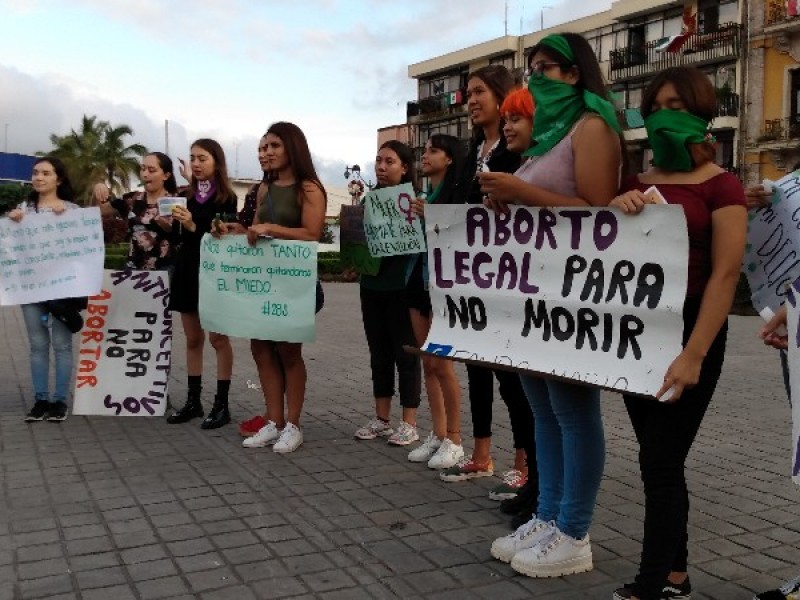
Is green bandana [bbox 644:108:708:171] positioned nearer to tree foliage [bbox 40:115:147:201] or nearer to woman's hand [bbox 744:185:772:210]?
woman's hand [bbox 744:185:772:210]

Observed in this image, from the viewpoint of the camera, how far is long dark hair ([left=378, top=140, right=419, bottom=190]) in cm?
542

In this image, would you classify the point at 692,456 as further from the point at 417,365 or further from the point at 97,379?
the point at 97,379

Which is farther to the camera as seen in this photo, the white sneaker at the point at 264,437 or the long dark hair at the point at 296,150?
the white sneaker at the point at 264,437

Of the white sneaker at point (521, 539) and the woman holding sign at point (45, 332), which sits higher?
the woman holding sign at point (45, 332)

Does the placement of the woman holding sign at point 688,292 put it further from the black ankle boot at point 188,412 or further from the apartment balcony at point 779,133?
the apartment balcony at point 779,133

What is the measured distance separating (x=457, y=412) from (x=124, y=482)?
1.91m

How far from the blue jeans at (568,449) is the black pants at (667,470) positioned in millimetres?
445

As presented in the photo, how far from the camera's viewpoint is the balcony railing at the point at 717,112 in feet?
10.6

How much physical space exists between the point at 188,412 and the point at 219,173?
5.80 feet

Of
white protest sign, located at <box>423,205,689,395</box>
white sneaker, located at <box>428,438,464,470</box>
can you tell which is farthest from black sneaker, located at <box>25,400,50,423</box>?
white protest sign, located at <box>423,205,689,395</box>

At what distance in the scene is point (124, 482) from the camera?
4.60 meters

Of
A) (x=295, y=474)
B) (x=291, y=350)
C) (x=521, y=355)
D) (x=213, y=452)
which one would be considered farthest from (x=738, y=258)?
(x=213, y=452)

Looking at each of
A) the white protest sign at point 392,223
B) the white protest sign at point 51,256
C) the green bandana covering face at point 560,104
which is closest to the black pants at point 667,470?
the green bandana covering face at point 560,104

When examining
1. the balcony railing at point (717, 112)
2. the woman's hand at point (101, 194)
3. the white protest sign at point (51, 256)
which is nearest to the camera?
the balcony railing at point (717, 112)
